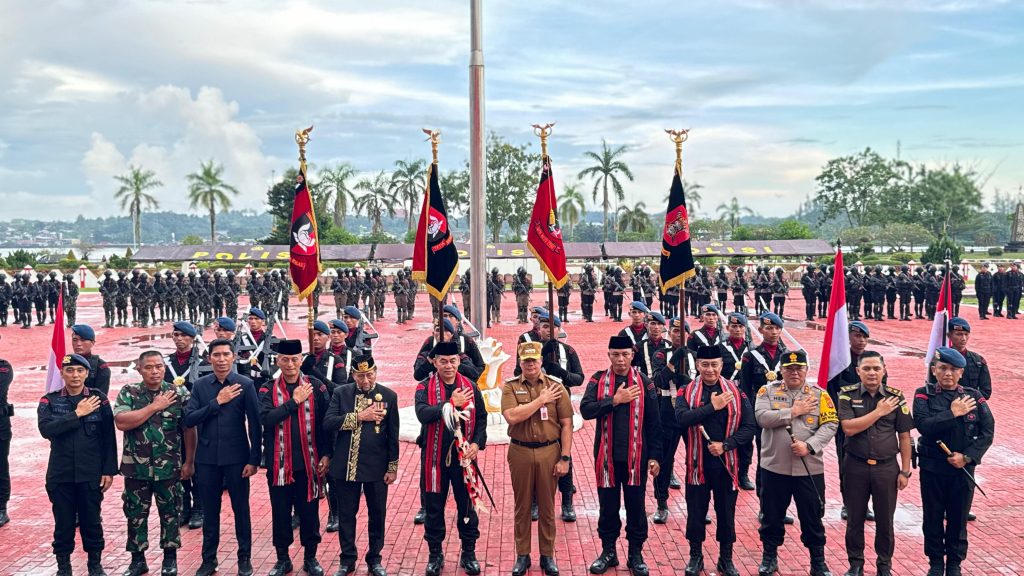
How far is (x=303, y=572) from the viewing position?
6.27 meters

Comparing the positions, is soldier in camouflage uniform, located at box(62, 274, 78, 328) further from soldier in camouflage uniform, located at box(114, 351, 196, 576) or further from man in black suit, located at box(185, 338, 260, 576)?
man in black suit, located at box(185, 338, 260, 576)

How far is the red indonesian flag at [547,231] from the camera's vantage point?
340 inches

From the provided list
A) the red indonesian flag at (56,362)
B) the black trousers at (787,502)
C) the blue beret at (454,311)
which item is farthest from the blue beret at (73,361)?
the black trousers at (787,502)

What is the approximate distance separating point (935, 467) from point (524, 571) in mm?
3221

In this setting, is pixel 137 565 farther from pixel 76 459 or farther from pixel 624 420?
pixel 624 420

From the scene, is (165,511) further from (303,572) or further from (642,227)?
(642,227)

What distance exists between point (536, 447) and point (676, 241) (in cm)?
337

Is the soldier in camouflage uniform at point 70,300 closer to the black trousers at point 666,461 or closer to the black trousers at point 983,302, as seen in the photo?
Result: the black trousers at point 666,461

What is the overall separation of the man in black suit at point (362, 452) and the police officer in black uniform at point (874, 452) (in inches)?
137

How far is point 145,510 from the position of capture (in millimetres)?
6121

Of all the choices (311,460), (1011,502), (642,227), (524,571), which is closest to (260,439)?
(311,460)

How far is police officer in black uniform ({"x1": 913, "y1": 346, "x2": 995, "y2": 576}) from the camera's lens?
5.81m

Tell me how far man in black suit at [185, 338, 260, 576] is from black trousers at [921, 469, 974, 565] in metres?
5.19

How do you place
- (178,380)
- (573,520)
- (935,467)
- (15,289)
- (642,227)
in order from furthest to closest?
(642,227)
(15,289)
(573,520)
(178,380)
(935,467)
